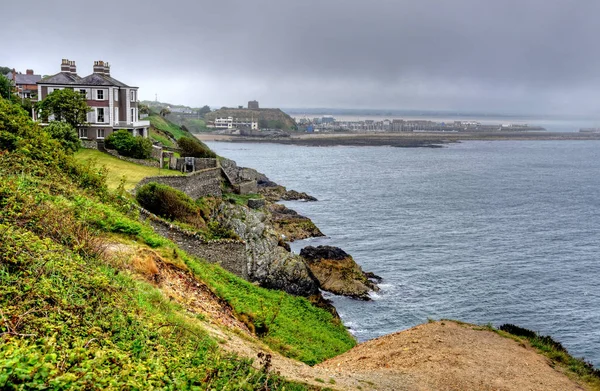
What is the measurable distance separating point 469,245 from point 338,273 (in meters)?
19.3

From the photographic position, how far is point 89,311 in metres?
11.6

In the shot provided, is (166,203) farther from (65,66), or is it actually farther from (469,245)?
(469,245)

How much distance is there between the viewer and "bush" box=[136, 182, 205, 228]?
32.2 meters

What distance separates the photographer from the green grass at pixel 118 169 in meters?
35.6

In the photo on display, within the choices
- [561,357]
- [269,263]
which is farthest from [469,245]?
[561,357]

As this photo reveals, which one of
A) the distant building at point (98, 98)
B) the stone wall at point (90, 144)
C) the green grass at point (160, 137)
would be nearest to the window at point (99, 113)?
the distant building at point (98, 98)

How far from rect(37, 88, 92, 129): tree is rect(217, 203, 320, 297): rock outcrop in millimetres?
16861

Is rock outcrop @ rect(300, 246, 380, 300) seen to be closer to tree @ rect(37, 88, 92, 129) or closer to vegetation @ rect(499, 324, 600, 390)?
vegetation @ rect(499, 324, 600, 390)

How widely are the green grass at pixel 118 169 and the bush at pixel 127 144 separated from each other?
4.11ft

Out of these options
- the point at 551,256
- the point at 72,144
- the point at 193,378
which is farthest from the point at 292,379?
the point at 551,256

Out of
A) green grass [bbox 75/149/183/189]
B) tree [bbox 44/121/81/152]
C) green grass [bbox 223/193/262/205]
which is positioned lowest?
green grass [bbox 223/193/262/205]

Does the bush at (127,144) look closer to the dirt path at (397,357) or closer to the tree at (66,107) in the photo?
the tree at (66,107)

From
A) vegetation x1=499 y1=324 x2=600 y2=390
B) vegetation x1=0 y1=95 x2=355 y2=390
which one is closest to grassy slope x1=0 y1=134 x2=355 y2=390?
vegetation x1=0 y1=95 x2=355 y2=390

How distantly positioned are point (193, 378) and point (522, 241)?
51818mm
